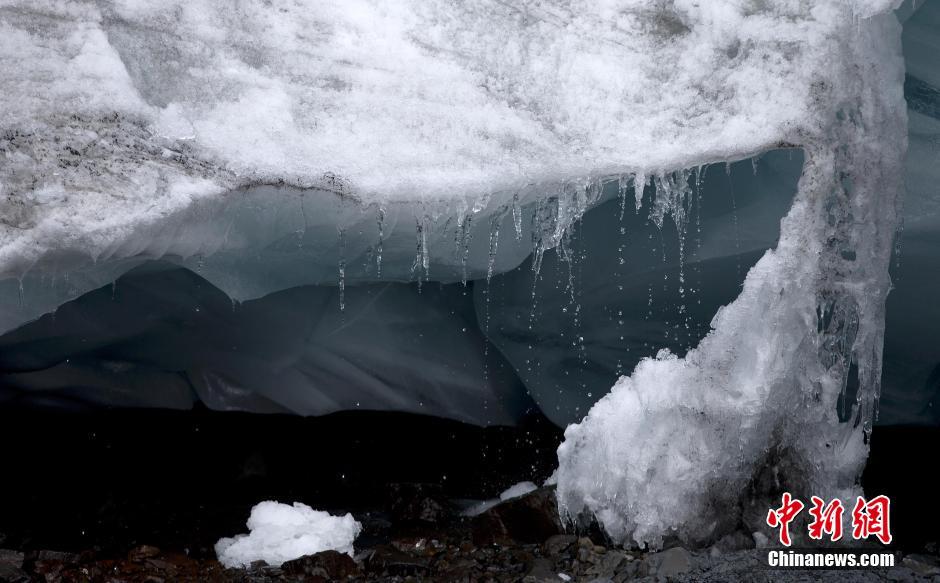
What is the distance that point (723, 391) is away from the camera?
355 cm

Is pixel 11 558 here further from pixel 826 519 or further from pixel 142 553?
pixel 826 519

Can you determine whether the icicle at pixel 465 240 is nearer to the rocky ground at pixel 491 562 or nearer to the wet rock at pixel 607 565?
the rocky ground at pixel 491 562

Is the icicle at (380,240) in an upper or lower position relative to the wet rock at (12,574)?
upper

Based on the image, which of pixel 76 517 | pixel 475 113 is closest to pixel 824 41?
pixel 475 113

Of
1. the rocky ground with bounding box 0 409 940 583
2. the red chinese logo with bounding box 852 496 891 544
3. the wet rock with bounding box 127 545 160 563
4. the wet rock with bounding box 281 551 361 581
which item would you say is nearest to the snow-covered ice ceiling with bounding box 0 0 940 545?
the red chinese logo with bounding box 852 496 891 544

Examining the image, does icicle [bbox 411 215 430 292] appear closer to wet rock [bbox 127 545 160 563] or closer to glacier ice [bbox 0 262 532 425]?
glacier ice [bbox 0 262 532 425]

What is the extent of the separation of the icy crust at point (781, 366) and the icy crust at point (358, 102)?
239 mm

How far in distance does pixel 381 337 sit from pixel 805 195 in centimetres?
235

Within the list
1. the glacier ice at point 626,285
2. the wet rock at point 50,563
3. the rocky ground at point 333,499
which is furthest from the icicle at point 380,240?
the wet rock at point 50,563

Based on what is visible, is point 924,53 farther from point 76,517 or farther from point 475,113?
point 76,517

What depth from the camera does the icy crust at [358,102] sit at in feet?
10.8

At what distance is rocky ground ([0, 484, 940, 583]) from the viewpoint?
3244 mm

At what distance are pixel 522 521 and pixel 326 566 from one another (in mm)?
916

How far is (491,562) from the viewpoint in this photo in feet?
11.4
